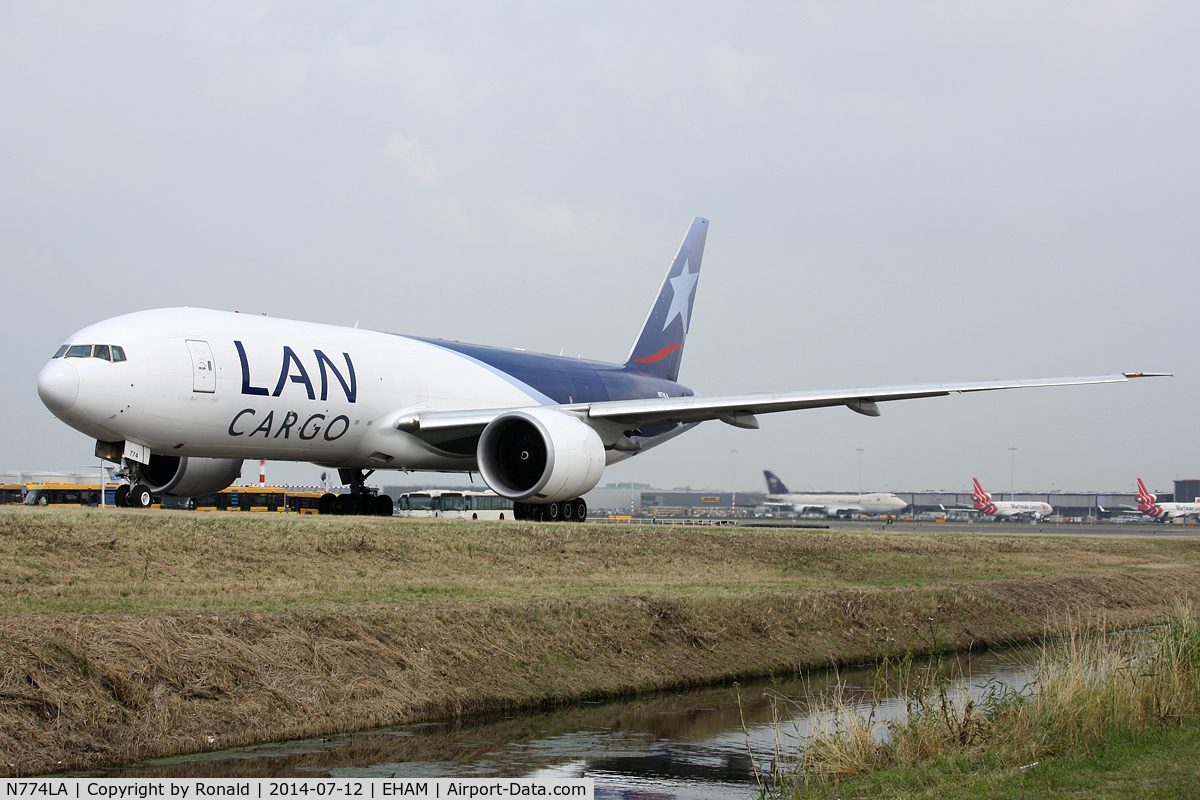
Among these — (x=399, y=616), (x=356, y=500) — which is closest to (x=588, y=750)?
(x=399, y=616)

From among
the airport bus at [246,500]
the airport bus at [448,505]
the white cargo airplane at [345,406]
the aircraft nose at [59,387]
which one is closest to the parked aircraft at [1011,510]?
the airport bus at [448,505]

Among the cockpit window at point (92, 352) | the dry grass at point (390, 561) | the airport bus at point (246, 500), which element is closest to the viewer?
the dry grass at point (390, 561)

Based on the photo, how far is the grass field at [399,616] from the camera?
1020 centimetres

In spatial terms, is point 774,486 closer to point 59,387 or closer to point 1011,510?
point 1011,510

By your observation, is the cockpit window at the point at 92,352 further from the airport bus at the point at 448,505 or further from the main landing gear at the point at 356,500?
the airport bus at the point at 448,505

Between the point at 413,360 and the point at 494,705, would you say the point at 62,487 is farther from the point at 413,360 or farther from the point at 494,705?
the point at 494,705

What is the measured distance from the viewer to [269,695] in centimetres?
1096

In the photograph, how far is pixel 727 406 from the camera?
25969 millimetres

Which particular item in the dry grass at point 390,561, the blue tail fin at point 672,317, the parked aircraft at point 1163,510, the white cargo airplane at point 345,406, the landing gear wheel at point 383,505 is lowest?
the parked aircraft at point 1163,510

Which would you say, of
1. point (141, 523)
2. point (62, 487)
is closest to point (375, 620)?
point (141, 523)

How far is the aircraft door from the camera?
20.6m

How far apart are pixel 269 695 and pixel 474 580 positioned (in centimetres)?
663
